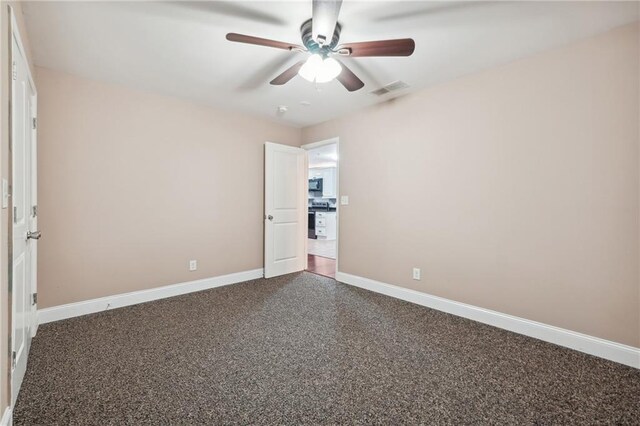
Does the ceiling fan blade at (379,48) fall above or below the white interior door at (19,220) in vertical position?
above

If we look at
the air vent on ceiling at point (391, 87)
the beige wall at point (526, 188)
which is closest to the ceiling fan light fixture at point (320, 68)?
the air vent on ceiling at point (391, 87)

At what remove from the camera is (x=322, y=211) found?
8.38 meters

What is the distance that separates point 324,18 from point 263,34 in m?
0.72

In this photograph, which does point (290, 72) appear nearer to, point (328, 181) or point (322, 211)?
point (322, 211)

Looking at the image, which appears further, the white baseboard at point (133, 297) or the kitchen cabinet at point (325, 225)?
the kitchen cabinet at point (325, 225)

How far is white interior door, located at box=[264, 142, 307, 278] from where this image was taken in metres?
4.23

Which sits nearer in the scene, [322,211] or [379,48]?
[379,48]

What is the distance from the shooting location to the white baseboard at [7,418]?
1.30 m

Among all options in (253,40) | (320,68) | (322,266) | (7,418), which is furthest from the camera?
(322,266)

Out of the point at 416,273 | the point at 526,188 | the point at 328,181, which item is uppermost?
the point at 328,181

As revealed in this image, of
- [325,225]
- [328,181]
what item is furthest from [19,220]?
[328,181]

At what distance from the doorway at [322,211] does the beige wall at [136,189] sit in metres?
1.33

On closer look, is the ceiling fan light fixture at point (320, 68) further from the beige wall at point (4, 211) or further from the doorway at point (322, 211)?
the doorway at point (322, 211)

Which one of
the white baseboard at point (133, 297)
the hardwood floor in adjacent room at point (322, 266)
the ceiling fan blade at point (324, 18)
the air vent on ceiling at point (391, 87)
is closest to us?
the ceiling fan blade at point (324, 18)
